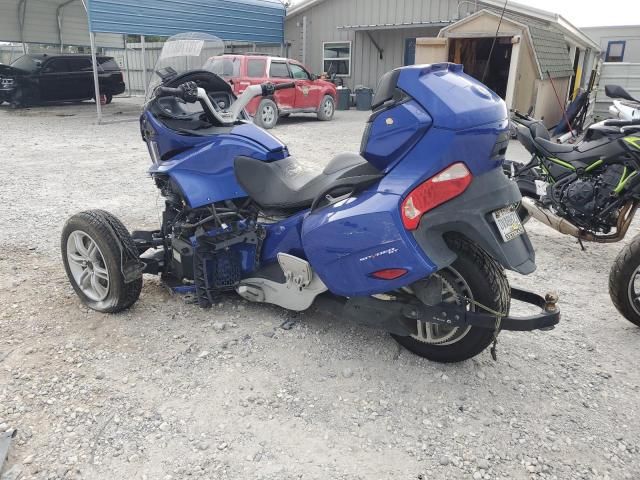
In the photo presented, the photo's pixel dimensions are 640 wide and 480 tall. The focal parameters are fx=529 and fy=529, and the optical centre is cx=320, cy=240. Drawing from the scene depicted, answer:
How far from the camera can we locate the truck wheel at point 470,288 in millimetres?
2588

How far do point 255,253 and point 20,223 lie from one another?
3341 millimetres

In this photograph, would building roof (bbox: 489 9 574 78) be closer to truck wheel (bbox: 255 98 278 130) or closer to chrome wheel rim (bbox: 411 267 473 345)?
truck wheel (bbox: 255 98 278 130)

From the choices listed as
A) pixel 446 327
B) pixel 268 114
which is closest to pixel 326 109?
pixel 268 114

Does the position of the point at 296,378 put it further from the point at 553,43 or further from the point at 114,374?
the point at 553,43

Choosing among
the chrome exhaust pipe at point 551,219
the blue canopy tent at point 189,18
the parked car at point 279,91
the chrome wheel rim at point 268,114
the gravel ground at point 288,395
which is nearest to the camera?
the gravel ground at point 288,395

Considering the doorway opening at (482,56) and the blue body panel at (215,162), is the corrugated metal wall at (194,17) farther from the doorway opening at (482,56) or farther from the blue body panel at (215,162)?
the blue body panel at (215,162)

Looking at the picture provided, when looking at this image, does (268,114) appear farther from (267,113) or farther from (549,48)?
(549,48)

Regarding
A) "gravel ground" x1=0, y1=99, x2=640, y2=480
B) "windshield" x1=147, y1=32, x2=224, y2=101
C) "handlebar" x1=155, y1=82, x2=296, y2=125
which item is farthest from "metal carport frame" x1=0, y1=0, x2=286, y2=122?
"gravel ground" x1=0, y1=99, x2=640, y2=480

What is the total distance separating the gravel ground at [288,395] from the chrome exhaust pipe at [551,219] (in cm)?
55

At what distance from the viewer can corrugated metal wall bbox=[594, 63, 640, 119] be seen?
14055 millimetres

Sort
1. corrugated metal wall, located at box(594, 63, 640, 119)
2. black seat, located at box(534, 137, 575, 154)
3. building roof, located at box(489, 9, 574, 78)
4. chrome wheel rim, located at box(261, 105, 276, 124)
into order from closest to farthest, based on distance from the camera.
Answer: black seat, located at box(534, 137, 575, 154) → building roof, located at box(489, 9, 574, 78) → chrome wheel rim, located at box(261, 105, 276, 124) → corrugated metal wall, located at box(594, 63, 640, 119)

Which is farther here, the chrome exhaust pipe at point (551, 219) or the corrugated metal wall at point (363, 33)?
the corrugated metal wall at point (363, 33)

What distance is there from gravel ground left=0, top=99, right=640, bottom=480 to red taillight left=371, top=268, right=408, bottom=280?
0.65 metres

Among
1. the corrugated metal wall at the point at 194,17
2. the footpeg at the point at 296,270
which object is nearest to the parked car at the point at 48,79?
the corrugated metal wall at the point at 194,17
